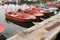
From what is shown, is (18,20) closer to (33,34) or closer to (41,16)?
(41,16)

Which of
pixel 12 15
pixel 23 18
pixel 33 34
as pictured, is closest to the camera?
pixel 33 34

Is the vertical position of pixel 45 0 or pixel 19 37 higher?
pixel 19 37

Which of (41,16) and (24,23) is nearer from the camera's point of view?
(24,23)

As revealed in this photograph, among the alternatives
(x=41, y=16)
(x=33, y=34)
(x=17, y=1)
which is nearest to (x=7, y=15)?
(x=41, y=16)

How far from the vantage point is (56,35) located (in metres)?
13.3

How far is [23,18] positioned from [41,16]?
3.78 meters

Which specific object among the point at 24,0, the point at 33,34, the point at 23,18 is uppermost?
the point at 33,34

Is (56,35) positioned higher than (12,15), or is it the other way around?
(56,35)

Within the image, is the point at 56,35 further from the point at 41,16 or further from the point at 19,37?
the point at 41,16

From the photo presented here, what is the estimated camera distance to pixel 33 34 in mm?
13758

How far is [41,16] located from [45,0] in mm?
25759

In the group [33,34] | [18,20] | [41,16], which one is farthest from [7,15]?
[33,34]

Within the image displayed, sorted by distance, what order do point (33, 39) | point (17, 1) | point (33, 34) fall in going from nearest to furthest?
point (33, 39)
point (33, 34)
point (17, 1)

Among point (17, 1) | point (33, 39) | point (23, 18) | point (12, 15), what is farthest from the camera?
point (17, 1)
